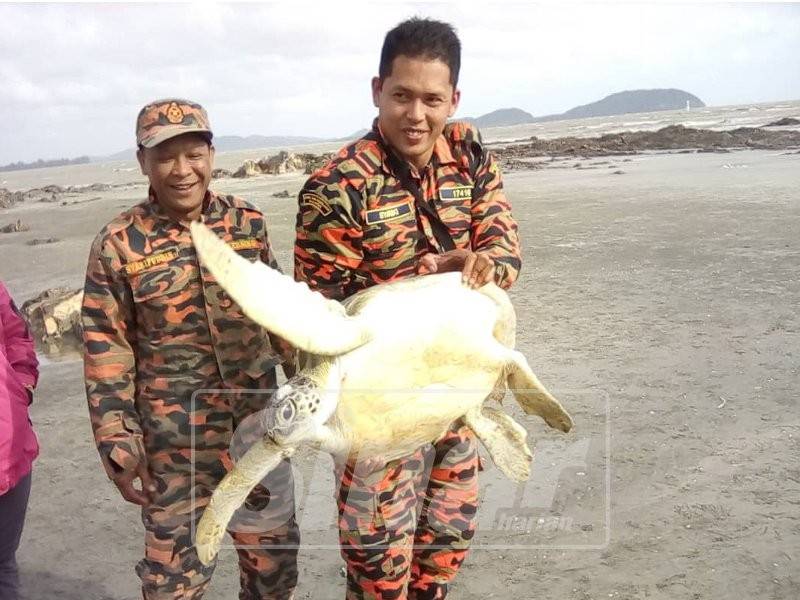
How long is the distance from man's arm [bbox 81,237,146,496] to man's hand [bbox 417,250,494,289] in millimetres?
1252

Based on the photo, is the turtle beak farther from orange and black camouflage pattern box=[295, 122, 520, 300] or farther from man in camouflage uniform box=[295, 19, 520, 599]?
orange and black camouflage pattern box=[295, 122, 520, 300]

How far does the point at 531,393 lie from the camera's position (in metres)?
2.84

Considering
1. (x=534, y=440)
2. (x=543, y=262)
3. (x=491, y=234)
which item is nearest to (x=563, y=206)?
(x=543, y=262)

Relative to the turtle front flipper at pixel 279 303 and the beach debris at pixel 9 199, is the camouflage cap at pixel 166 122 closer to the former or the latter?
the turtle front flipper at pixel 279 303

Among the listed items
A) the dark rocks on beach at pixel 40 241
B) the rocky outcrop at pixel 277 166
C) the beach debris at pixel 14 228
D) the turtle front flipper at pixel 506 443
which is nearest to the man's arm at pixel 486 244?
the turtle front flipper at pixel 506 443

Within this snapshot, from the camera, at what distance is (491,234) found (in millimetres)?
2805

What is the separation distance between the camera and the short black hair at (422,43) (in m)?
2.47

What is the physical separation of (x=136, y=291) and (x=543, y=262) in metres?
7.68

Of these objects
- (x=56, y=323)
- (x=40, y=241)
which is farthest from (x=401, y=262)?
(x=40, y=241)

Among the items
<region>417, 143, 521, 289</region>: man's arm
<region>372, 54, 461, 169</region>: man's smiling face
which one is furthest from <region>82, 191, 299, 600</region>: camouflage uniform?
<region>417, 143, 521, 289</region>: man's arm

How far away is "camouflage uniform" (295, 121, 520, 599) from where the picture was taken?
2631 mm

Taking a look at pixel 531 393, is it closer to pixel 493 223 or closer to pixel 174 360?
pixel 493 223

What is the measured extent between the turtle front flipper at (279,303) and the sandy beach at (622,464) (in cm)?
175

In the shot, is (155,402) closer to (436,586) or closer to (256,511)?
(256,511)
